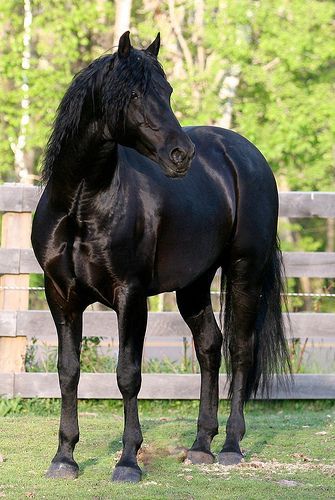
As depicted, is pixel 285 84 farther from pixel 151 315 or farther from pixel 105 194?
pixel 105 194

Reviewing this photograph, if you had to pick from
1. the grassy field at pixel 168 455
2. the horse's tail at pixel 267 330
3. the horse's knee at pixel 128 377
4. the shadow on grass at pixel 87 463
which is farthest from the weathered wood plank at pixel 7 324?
the horse's knee at pixel 128 377

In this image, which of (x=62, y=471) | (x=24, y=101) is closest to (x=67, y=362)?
(x=62, y=471)

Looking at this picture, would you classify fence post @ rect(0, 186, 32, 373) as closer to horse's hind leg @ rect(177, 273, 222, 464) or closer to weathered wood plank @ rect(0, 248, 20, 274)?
weathered wood plank @ rect(0, 248, 20, 274)

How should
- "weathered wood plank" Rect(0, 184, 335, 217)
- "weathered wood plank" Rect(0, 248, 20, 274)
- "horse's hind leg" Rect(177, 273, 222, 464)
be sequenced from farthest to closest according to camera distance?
"weathered wood plank" Rect(0, 184, 335, 217), "weathered wood plank" Rect(0, 248, 20, 274), "horse's hind leg" Rect(177, 273, 222, 464)

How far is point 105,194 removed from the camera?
16.9ft

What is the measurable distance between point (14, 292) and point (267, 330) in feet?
7.60

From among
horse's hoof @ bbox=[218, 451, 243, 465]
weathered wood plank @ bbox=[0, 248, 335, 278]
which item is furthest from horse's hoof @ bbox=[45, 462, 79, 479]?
weathered wood plank @ bbox=[0, 248, 335, 278]

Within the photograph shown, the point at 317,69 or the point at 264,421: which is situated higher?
the point at 317,69

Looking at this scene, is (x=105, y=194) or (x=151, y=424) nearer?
(x=105, y=194)

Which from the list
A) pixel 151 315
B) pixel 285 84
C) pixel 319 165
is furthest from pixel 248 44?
pixel 151 315

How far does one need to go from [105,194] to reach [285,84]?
1394 cm

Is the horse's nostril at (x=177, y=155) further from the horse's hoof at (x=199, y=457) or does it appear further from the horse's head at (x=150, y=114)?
the horse's hoof at (x=199, y=457)

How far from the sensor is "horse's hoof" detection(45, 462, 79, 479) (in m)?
5.22

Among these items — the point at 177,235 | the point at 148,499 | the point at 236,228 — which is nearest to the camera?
the point at 148,499
